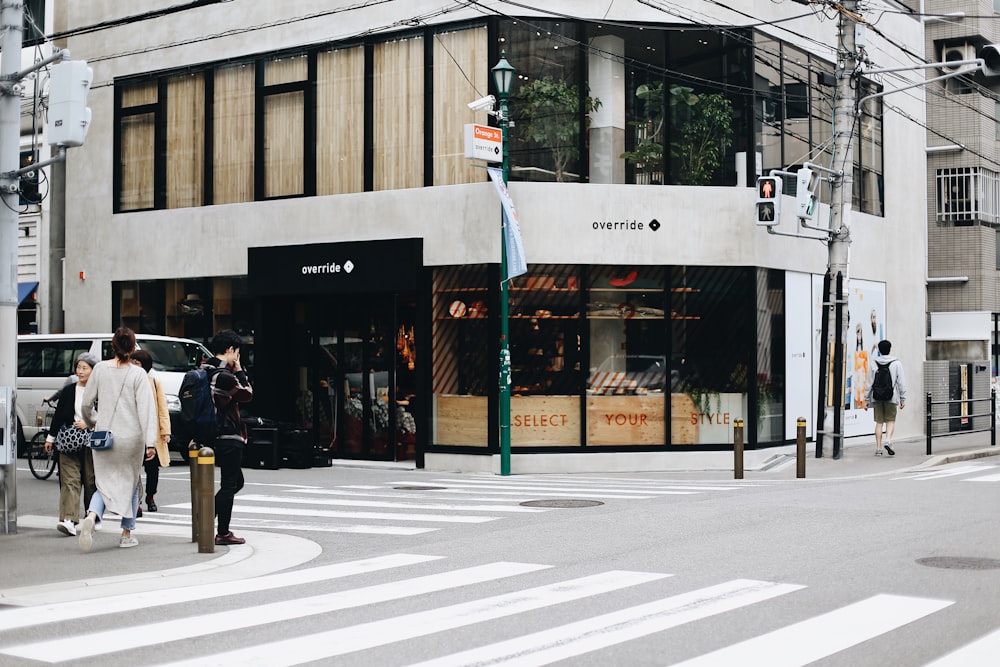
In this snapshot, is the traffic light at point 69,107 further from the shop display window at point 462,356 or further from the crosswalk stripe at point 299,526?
the shop display window at point 462,356

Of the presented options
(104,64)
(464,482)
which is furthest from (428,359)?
(104,64)

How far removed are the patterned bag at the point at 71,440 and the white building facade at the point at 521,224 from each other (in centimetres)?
831

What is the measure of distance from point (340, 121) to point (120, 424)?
40.4 feet

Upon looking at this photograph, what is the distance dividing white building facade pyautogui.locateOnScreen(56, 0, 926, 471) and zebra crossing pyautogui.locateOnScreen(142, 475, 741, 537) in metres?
2.25

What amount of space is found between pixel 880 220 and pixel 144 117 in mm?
16357

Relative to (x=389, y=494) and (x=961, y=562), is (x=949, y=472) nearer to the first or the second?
(x=389, y=494)


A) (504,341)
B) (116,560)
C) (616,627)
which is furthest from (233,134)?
(616,627)

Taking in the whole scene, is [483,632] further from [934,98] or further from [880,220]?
[934,98]

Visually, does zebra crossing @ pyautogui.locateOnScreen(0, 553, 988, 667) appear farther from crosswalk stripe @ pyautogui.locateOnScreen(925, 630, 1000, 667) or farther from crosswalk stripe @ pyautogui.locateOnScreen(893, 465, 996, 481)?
crosswalk stripe @ pyautogui.locateOnScreen(893, 465, 996, 481)

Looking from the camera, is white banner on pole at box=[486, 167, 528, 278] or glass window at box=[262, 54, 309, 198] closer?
white banner on pole at box=[486, 167, 528, 278]

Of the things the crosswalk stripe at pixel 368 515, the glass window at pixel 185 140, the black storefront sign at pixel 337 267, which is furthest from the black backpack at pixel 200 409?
the glass window at pixel 185 140

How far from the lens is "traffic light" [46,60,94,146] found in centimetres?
1091

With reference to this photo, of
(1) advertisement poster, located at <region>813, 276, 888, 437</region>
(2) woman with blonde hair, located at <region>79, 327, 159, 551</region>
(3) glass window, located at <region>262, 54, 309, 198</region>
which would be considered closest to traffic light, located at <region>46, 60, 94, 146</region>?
(2) woman with blonde hair, located at <region>79, 327, 159, 551</region>

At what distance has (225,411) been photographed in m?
10.5
